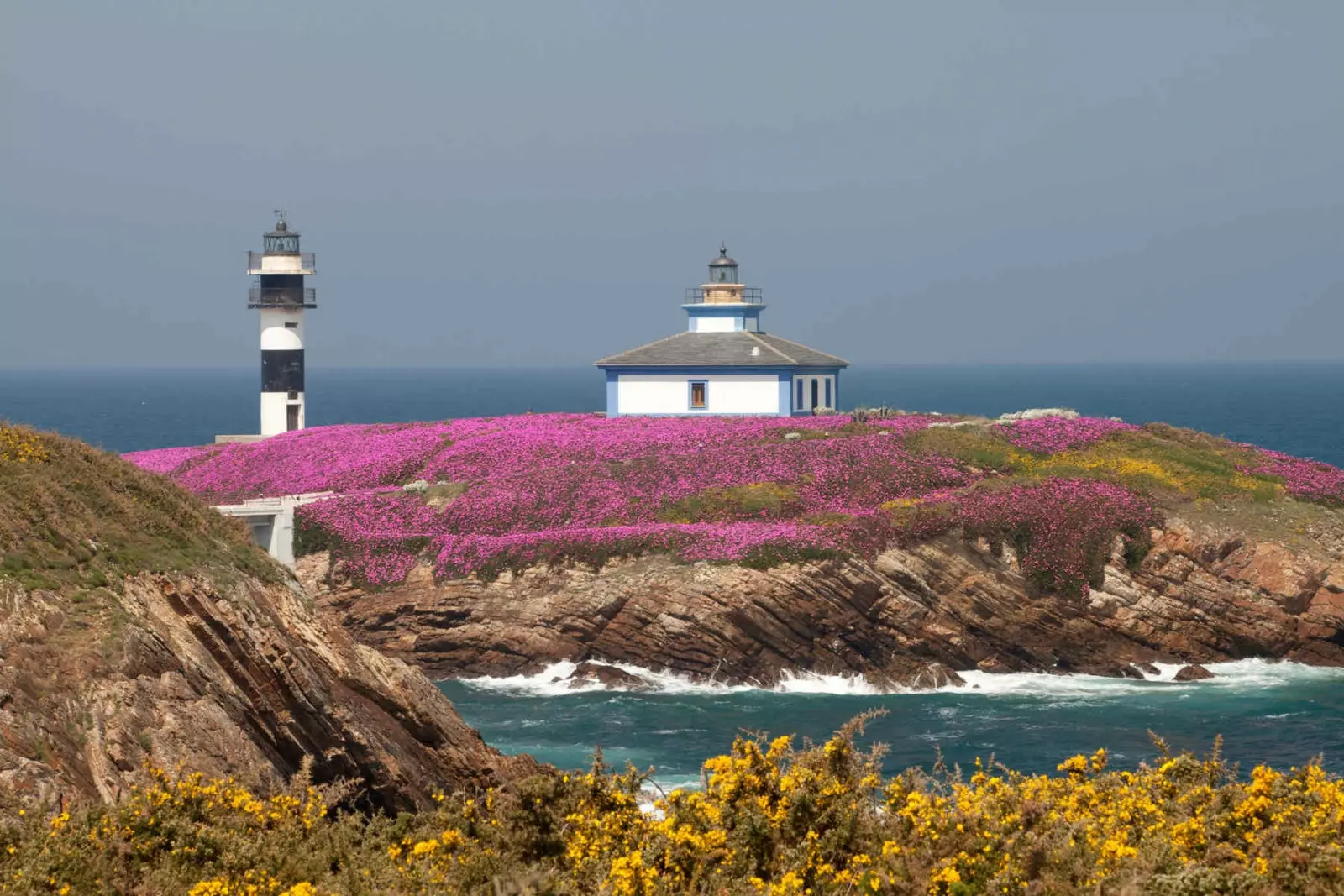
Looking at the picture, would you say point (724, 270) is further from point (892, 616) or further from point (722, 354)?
point (892, 616)

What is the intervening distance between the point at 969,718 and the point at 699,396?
93.0ft

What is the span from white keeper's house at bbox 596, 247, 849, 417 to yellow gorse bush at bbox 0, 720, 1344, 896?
46900 millimetres

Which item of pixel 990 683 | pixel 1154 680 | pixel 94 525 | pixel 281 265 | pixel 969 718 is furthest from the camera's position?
→ pixel 281 265

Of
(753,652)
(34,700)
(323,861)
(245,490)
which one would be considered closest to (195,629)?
(34,700)

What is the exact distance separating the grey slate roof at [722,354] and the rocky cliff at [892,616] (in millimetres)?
20070

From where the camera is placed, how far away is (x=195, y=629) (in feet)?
73.8

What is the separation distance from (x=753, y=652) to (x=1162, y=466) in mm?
17196

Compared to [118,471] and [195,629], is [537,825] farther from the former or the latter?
[118,471]

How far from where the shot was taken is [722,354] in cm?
6600

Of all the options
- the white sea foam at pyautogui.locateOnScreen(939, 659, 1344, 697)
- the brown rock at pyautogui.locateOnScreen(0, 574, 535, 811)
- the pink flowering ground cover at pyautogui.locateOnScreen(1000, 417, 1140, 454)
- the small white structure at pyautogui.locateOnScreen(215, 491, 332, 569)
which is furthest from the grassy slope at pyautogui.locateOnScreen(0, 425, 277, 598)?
the pink flowering ground cover at pyautogui.locateOnScreen(1000, 417, 1140, 454)

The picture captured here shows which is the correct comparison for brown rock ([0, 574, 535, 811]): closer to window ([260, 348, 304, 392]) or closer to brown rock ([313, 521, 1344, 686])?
brown rock ([313, 521, 1344, 686])

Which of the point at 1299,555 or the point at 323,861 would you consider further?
the point at 1299,555

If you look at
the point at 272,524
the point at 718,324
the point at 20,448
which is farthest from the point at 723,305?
the point at 20,448

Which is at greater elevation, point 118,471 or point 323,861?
point 118,471
